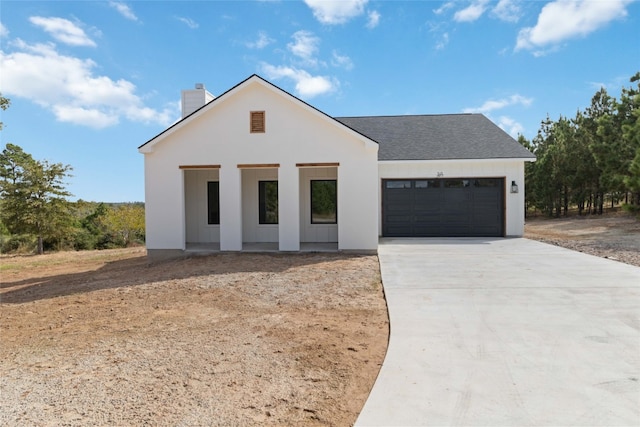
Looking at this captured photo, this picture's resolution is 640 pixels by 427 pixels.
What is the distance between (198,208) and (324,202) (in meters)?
4.75

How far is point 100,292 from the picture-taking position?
295 inches

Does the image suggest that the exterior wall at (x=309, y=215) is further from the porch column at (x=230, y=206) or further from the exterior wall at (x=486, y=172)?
the exterior wall at (x=486, y=172)

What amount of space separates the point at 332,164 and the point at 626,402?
9.04 meters

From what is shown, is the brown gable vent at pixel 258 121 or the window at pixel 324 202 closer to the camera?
the brown gable vent at pixel 258 121

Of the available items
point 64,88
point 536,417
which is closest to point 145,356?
point 536,417

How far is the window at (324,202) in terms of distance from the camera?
13.7 m

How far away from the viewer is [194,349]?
14.2ft

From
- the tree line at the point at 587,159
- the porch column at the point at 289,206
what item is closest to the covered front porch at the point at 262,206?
the porch column at the point at 289,206

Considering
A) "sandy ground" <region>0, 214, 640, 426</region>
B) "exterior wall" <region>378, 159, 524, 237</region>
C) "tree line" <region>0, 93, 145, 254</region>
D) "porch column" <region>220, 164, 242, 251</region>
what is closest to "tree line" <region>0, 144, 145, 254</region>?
"tree line" <region>0, 93, 145, 254</region>

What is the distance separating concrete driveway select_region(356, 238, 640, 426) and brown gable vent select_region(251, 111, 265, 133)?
6143 millimetres

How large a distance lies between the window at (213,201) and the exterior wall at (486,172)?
22.6 ft

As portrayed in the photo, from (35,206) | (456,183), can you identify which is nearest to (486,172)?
(456,183)

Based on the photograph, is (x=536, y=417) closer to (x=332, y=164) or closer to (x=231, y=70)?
(x=332, y=164)

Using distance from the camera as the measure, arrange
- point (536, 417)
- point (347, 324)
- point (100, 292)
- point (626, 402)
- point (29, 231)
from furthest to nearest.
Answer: point (29, 231), point (100, 292), point (347, 324), point (626, 402), point (536, 417)
